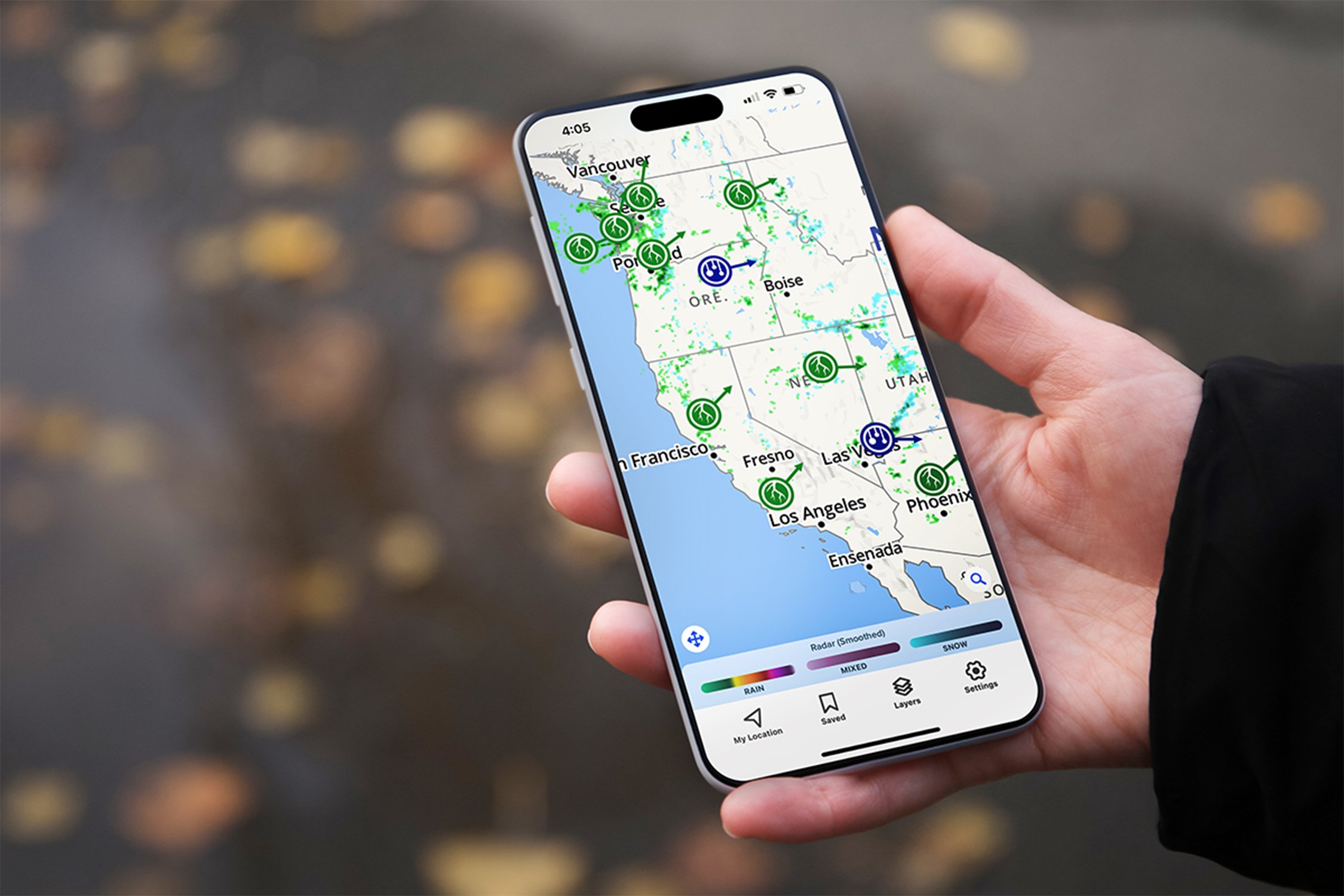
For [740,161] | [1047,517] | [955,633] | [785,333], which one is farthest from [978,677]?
[740,161]

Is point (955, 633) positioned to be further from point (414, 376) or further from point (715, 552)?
point (414, 376)

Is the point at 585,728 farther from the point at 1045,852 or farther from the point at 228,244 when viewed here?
the point at 228,244

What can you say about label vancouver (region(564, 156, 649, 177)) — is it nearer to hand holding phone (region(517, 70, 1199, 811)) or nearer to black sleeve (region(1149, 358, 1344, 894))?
hand holding phone (region(517, 70, 1199, 811))

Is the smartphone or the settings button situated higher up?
the smartphone

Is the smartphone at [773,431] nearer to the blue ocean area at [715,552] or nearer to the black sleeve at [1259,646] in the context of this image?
the blue ocean area at [715,552]

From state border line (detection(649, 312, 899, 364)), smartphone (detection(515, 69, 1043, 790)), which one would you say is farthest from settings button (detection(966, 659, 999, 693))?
state border line (detection(649, 312, 899, 364))

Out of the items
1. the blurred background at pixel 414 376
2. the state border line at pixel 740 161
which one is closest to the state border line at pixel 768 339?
the state border line at pixel 740 161

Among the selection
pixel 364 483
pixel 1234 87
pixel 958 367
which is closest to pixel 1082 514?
pixel 958 367
